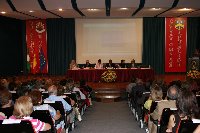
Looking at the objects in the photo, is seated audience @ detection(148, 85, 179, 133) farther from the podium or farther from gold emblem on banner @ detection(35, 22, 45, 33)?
gold emblem on banner @ detection(35, 22, 45, 33)

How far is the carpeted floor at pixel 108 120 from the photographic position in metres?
6.64

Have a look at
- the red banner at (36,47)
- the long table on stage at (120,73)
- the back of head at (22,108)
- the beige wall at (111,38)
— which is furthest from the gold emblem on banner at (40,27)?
the back of head at (22,108)

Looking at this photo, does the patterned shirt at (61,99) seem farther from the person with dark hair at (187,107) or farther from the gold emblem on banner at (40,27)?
the gold emblem on banner at (40,27)

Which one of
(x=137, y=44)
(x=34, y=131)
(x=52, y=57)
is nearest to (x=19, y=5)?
(x=52, y=57)

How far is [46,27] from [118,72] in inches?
237

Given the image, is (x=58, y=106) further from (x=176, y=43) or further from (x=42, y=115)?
(x=176, y=43)

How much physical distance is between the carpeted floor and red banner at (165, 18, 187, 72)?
8.26 m

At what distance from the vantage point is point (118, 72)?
13.7m

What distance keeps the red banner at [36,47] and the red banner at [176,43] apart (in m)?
6.90

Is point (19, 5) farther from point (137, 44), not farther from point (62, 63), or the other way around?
point (137, 44)

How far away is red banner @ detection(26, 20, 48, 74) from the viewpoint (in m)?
17.6

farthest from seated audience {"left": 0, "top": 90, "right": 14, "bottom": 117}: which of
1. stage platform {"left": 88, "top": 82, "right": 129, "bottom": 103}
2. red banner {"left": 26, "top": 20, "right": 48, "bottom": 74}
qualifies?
red banner {"left": 26, "top": 20, "right": 48, "bottom": 74}

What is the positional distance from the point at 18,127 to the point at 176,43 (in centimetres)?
1495

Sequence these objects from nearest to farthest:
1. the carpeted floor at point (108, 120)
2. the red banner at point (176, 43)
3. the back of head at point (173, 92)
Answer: the back of head at point (173, 92) → the carpeted floor at point (108, 120) → the red banner at point (176, 43)
